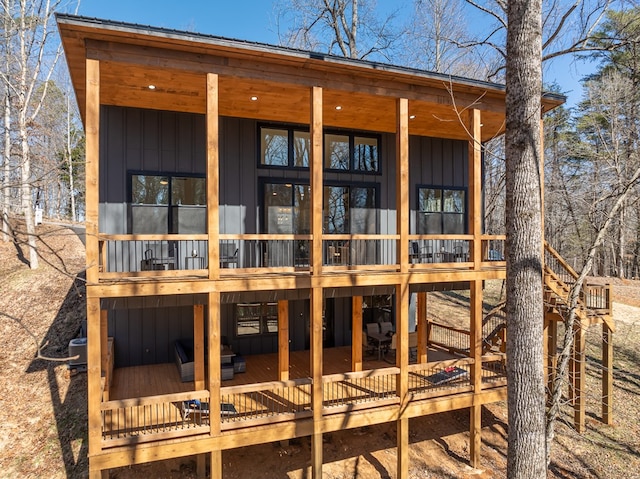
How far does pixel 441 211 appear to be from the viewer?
1266 cm

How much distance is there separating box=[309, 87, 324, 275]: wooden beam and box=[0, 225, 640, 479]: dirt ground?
170 inches

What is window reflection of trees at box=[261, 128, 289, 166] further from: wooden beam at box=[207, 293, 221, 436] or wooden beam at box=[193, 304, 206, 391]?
wooden beam at box=[207, 293, 221, 436]

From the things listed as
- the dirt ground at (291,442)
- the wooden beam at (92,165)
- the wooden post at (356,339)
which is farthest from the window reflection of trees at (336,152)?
the dirt ground at (291,442)

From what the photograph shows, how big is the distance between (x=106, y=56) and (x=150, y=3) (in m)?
17.3

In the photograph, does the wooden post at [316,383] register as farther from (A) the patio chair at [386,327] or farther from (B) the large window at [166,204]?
(A) the patio chair at [386,327]

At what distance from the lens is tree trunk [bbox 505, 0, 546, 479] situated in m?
5.16

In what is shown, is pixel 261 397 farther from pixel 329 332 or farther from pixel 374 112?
pixel 374 112

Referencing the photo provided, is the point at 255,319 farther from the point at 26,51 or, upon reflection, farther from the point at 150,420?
the point at 26,51

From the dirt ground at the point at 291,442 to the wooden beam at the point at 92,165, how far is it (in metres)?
1.03

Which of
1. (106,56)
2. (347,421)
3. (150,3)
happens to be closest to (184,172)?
(106,56)

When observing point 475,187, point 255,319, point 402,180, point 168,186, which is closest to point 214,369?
point 255,319

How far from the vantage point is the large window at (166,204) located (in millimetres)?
9516

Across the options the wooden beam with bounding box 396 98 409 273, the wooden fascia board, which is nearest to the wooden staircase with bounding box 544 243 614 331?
the wooden beam with bounding box 396 98 409 273

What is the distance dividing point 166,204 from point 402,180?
581 centimetres
